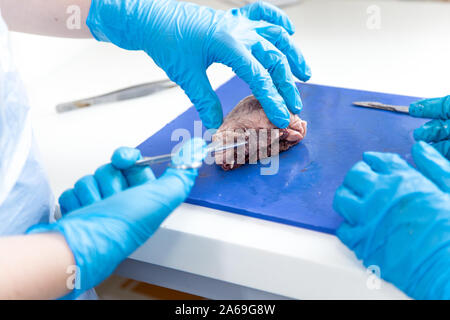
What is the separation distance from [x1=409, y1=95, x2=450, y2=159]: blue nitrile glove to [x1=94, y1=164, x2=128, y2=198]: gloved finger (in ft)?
2.88

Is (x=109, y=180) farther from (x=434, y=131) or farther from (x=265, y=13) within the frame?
(x=434, y=131)

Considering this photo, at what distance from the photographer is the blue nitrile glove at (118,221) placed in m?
0.93

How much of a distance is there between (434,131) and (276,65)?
0.50 m

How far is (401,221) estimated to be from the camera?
968mm

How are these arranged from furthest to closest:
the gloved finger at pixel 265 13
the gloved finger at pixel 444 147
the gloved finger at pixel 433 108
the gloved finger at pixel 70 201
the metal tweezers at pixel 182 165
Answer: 1. the gloved finger at pixel 265 13
2. the gloved finger at pixel 433 108
3. the gloved finger at pixel 444 147
4. the gloved finger at pixel 70 201
5. the metal tweezers at pixel 182 165

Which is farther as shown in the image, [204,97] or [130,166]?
[204,97]

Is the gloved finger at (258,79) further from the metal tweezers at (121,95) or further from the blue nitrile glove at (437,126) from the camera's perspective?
the metal tweezers at (121,95)

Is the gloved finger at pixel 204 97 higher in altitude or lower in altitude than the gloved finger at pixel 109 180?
higher

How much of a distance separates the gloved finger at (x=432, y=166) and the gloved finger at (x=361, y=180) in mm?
140

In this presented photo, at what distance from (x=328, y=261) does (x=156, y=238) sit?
1.43 ft

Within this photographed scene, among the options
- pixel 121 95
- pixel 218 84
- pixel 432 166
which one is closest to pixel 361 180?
pixel 432 166

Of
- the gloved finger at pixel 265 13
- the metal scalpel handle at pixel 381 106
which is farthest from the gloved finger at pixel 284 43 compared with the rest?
the metal scalpel handle at pixel 381 106

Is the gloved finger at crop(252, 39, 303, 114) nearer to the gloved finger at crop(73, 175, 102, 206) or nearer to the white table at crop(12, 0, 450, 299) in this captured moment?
the white table at crop(12, 0, 450, 299)

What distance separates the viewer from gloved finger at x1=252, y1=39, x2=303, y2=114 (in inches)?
52.6
